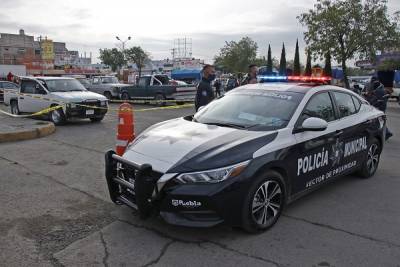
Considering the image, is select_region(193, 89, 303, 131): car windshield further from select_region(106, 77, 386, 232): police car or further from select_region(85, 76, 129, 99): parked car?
select_region(85, 76, 129, 99): parked car

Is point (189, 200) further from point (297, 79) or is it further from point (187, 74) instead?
point (187, 74)

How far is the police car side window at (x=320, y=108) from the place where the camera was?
5.06 m

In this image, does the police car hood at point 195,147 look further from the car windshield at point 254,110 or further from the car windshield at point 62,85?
the car windshield at point 62,85

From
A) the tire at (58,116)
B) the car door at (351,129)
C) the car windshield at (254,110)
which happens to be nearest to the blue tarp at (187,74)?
the tire at (58,116)

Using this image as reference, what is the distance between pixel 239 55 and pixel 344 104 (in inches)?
2999

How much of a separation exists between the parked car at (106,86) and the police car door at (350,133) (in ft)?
64.9

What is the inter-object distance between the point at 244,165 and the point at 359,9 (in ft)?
91.5

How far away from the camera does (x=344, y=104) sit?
19.3ft

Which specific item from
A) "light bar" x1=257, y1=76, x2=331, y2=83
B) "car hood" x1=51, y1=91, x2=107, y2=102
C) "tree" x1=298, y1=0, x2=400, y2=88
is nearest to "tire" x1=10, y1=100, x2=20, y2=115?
"car hood" x1=51, y1=91, x2=107, y2=102

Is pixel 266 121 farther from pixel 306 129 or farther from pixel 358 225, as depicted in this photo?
pixel 358 225

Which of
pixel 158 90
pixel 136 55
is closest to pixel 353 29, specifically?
pixel 158 90

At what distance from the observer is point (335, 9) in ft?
93.5

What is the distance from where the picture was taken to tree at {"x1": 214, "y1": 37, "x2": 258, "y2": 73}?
8000cm

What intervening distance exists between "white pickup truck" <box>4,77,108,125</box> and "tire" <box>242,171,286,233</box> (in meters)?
10.1
